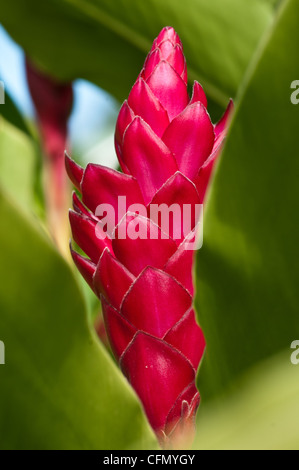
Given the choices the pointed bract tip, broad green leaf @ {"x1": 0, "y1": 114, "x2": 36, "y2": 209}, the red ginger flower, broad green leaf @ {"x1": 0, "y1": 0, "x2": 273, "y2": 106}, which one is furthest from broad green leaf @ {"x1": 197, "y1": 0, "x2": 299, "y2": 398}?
broad green leaf @ {"x1": 0, "y1": 114, "x2": 36, "y2": 209}

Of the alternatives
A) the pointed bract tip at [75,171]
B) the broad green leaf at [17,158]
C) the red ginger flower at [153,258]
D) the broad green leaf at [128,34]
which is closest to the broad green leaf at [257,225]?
the red ginger flower at [153,258]

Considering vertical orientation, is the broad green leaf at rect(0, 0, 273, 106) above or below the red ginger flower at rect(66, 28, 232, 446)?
above

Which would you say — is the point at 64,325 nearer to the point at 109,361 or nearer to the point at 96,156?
the point at 109,361

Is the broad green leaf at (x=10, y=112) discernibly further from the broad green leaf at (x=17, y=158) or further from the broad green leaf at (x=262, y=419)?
the broad green leaf at (x=262, y=419)

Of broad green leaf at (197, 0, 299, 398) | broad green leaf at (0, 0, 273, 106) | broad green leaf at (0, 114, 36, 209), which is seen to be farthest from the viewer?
broad green leaf at (0, 114, 36, 209)

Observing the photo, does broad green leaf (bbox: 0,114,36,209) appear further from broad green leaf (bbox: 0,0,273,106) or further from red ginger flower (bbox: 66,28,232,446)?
red ginger flower (bbox: 66,28,232,446)

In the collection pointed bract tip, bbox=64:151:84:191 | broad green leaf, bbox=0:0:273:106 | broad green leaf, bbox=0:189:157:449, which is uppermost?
broad green leaf, bbox=0:0:273:106

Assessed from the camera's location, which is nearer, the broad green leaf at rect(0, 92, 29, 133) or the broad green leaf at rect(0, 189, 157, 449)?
the broad green leaf at rect(0, 189, 157, 449)
